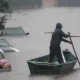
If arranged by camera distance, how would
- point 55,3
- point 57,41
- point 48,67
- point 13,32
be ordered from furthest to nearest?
point 55,3, point 13,32, point 57,41, point 48,67

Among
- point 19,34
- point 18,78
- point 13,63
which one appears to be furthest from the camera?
point 19,34

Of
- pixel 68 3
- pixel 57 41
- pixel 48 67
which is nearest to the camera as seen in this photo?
pixel 48 67

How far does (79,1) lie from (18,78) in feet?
395

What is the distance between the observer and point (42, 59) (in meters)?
21.7

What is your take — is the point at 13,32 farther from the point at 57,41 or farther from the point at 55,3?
the point at 55,3

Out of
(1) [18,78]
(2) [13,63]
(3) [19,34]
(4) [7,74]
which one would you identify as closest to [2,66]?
(4) [7,74]

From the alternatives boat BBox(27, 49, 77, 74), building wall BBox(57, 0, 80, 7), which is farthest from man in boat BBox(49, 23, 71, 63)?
building wall BBox(57, 0, 80, 7)

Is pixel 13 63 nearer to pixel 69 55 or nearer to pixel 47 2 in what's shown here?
pixel 69 55

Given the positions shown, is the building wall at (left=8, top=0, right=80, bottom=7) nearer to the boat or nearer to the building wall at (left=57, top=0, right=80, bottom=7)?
the building wall at (left=57, top=0, right=80, bottom=7)

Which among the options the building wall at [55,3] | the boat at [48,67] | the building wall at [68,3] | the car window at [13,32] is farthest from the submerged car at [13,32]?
the building wall at [68,3]

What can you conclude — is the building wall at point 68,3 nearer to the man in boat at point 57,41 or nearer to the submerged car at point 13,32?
the submerged car at point 13,32

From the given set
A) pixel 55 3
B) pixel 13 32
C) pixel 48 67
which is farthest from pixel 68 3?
pixel 48 67

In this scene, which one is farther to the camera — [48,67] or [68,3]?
[68,3]

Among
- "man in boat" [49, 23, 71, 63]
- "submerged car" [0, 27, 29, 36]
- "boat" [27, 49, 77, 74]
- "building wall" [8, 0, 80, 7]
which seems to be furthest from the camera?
"building wall" [8, 0, 80, 7]
